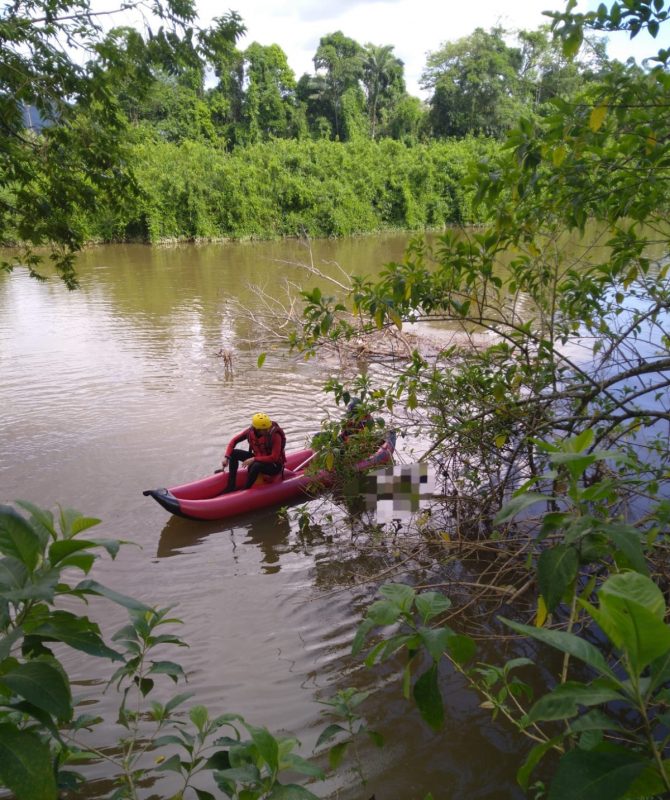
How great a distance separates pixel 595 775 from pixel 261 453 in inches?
228

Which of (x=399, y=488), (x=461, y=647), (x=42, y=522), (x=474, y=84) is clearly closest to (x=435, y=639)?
(x=461, y=647)

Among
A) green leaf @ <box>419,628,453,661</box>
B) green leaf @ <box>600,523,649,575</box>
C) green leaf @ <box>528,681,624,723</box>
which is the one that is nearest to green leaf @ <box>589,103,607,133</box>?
green leaf @ <box>600,523,649,575</box>

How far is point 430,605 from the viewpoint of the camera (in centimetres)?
131

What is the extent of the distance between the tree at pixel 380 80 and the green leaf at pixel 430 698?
49.9m

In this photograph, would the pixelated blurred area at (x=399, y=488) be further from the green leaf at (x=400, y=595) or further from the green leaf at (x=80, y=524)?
the green leaf at (x=80, y=524)

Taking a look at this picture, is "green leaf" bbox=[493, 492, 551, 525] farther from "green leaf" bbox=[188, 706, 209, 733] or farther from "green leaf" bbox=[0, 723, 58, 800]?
"green leaf" bbox=[188, 706, 209, 733]

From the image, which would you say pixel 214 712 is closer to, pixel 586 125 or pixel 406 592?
pixel 406 592

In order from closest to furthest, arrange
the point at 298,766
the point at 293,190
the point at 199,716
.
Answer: the point at 298,766 < the point at 199,716 < the point at 293,190

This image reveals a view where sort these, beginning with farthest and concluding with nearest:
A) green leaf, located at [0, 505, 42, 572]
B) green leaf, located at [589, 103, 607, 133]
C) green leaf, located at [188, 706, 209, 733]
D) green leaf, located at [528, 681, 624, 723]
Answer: green leaf, located at [589, 103, 607, 133] → green leaf, located at [188, 706, 209, 733] → green leaf, located at [0, 505, 42, 572] → green leaf, located at [528, 681, 624, 723]

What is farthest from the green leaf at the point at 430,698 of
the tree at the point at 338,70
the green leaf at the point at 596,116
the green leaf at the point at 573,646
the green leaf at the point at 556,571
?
the tree at the point at 338,70

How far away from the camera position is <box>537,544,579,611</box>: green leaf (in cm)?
123

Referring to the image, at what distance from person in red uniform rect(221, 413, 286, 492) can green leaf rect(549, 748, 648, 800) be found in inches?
222

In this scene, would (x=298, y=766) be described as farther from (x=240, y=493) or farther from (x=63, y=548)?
(x=240, y=493)

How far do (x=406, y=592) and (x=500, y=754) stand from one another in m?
2.36
